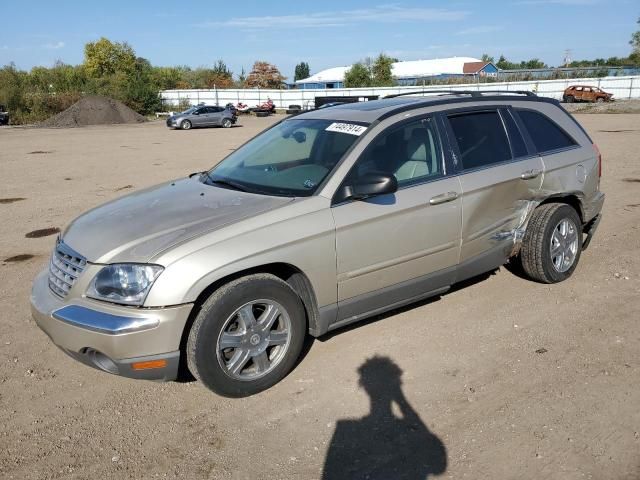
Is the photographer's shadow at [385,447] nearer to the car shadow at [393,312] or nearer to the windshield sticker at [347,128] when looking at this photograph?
the car shadow at [393,312]

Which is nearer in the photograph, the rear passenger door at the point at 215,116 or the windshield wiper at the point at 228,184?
the windshield wiper at the point at 228,184

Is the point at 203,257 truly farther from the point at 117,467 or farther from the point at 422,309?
the point at 422,309

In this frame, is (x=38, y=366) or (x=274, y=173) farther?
(x=274, y=173)

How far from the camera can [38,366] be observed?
4.04 metres

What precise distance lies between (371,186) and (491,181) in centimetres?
137

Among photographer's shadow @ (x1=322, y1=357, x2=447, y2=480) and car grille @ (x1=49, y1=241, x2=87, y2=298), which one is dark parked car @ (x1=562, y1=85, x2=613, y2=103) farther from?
car grille @ (x1=49, y1=241, x2=87, y2=298)

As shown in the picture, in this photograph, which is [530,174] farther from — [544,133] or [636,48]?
[636,48]

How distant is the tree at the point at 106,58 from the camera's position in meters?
78.1

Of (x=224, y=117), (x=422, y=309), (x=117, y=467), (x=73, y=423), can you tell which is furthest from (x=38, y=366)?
(x=224, y=117)

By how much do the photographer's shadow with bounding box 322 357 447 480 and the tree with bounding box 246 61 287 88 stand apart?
109926 mm

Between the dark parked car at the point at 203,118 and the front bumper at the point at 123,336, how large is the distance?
110 feet

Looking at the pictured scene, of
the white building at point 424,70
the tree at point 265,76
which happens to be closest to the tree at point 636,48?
the white building at point 424,70

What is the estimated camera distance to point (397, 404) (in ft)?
11.4

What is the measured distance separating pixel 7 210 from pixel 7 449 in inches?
297
